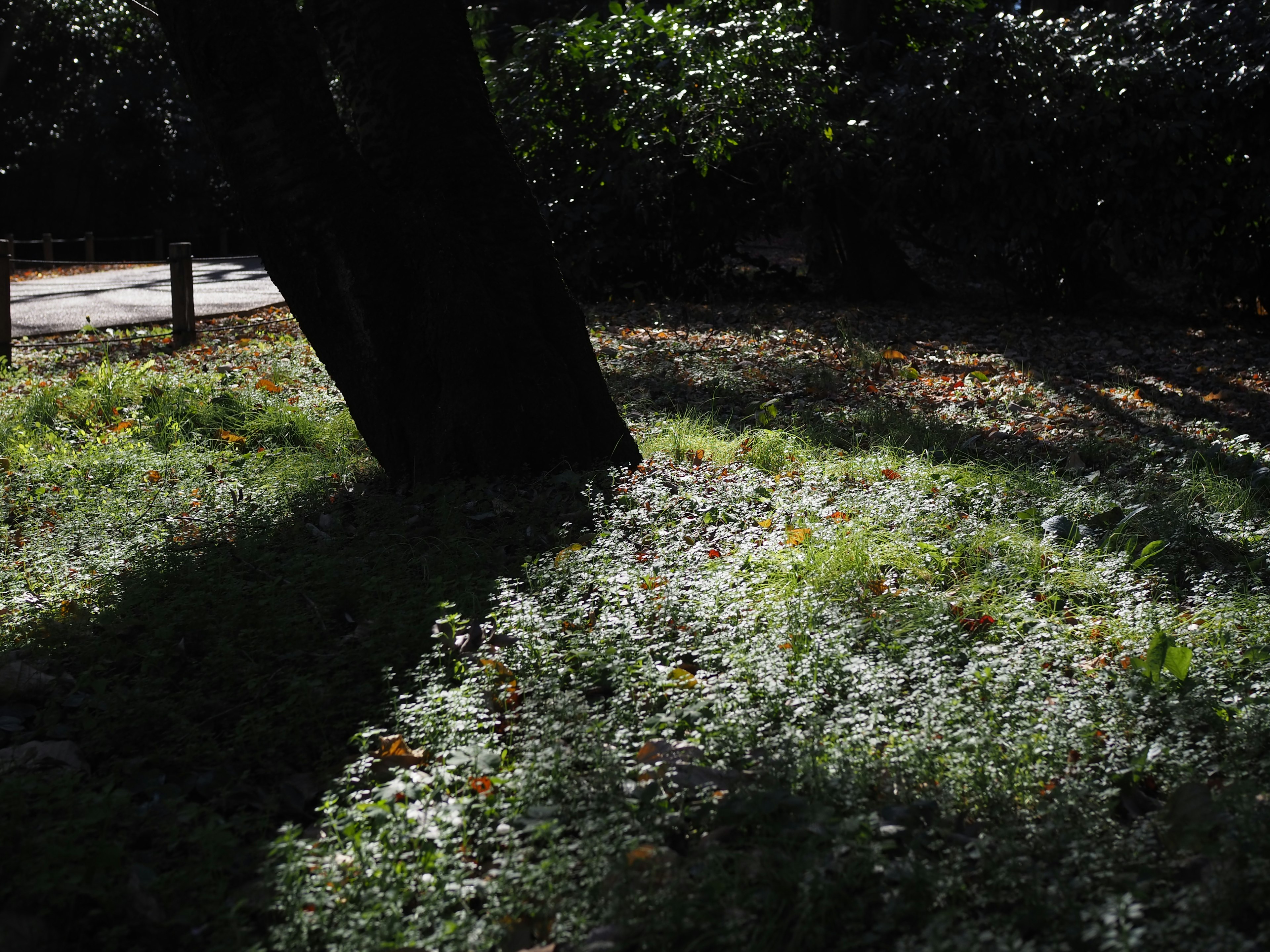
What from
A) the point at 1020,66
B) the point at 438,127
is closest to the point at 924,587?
the point at 438,127

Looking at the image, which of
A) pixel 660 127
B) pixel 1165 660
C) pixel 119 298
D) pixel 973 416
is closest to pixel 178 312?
pixel 660 127

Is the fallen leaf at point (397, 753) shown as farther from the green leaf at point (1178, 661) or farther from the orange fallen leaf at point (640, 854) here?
the green leaf at point (1178, 661)

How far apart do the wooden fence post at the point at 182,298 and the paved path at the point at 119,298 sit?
1.04 m

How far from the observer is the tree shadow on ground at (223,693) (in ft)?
8.06

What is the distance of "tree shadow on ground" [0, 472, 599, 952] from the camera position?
8.06 feet

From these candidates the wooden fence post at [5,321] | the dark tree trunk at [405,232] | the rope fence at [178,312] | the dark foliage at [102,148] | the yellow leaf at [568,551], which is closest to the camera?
the yellow leaf at [568,551]

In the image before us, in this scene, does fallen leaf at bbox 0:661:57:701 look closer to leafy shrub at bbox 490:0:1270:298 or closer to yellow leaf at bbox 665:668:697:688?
yellow leaf at bbox 665:668:697:688

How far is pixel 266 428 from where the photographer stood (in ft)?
21.9

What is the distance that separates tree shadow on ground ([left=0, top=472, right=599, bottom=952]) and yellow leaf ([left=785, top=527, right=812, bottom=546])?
877 mm

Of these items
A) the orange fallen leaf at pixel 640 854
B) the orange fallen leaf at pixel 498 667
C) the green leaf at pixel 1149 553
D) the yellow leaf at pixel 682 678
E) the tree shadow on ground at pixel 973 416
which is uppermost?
the tree shadow on ground at pixel 973 416

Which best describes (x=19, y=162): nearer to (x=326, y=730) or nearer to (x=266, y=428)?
(x=266, y=428)

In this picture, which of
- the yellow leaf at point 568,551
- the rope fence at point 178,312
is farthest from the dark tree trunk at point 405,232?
the rope fence at point 178,312

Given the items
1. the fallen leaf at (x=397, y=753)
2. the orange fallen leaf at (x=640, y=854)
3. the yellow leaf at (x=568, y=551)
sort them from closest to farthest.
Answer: the orange fallen leaf at (x=640, y=854) → the fallen leaf at (x=397, y=753) → the yellow leaf at (x=568, y=551)

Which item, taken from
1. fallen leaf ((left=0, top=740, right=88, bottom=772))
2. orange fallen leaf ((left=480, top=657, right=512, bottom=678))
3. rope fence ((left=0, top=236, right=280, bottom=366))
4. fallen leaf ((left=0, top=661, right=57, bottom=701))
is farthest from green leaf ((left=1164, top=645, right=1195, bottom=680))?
rope fence ((left=0, top=236, right=280, bottom=366))
